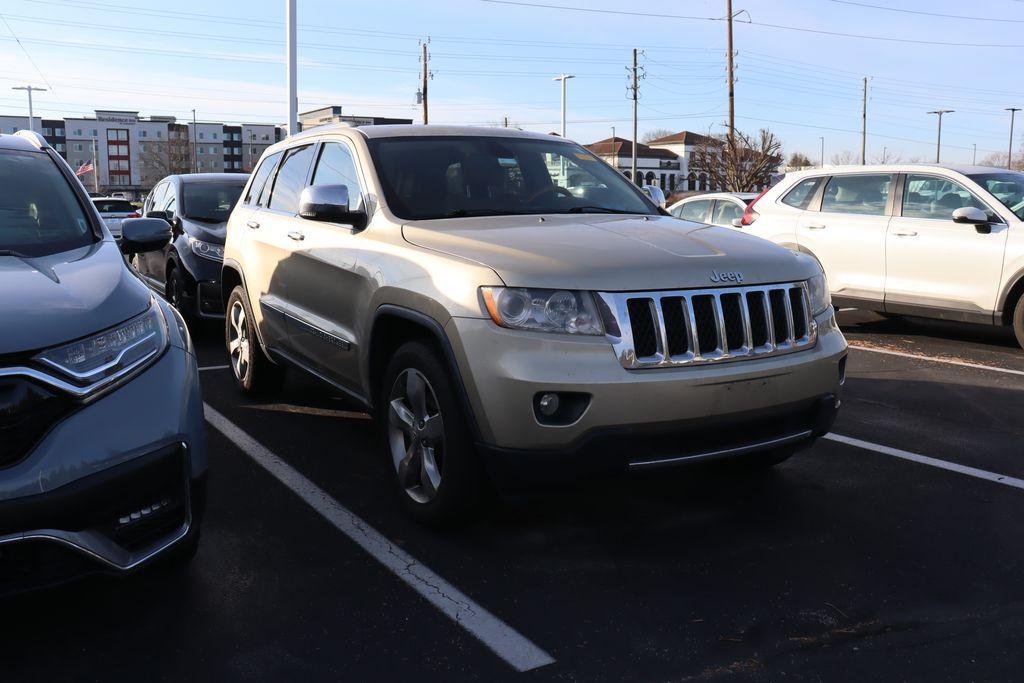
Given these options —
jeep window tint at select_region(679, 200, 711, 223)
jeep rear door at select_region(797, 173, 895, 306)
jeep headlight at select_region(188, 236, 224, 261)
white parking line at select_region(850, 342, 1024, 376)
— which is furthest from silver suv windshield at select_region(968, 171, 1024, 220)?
jeep headlight at select_region(188, 236, 224, 261)

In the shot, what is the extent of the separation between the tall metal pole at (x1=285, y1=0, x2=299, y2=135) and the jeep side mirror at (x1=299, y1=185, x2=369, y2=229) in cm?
1405

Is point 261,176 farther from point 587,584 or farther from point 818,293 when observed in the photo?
point 587,584

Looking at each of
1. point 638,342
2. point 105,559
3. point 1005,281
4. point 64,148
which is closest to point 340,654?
point 105,559

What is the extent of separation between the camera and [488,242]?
3.92 metres

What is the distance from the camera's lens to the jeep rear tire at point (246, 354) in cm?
616

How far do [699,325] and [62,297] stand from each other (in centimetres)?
223

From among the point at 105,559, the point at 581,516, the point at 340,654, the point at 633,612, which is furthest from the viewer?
the point at 581,516

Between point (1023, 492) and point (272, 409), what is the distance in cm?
439

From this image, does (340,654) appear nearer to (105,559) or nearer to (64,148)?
(105,559)

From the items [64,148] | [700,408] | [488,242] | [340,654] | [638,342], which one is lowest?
[340,654]

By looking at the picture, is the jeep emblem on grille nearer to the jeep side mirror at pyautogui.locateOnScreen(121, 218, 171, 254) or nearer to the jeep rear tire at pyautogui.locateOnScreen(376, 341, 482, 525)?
the jeep rear tire at pyautogui.locateOnScreen(376, 341, 482, 525)

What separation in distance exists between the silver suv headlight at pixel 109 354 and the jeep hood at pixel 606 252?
123cm

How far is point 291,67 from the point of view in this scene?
17953 mm

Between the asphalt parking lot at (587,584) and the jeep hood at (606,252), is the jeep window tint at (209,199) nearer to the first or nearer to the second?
the asphalt parking lot at (587,584)
